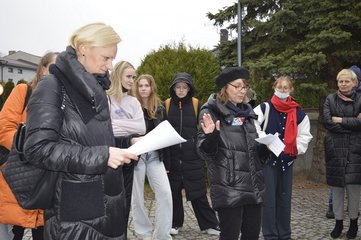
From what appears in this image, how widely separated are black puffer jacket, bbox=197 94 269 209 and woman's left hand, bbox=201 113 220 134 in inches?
3.3

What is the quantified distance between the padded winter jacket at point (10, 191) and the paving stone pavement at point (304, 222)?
2.37 m

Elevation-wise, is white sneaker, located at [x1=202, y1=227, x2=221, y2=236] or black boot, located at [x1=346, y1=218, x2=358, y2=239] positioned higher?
black boot, located at [x1=346, y1=218, x2=358, y2=239]

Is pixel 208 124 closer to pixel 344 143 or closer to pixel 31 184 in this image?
pixel 31 184

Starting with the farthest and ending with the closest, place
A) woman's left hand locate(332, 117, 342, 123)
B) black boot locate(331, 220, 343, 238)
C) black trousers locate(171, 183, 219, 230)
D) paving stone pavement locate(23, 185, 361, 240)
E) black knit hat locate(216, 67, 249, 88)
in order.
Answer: black trousers locate(171, 183, 219, 230)
paving stone pavement locate(23, 185, 361, 240)
black boot locate(331, 220, 343, 238)
woman's left hand locate(332, 117, 342, 123)
black knit hat locate(216, 67, 249, 88)

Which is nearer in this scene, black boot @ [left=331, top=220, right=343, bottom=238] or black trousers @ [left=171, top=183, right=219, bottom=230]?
black boot @ [left=331, top=220, right=343, bottom=238]

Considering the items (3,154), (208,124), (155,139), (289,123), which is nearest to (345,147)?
(289,123)

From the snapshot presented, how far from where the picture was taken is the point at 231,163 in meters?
3.68

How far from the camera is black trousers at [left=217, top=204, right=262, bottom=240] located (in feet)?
11.9

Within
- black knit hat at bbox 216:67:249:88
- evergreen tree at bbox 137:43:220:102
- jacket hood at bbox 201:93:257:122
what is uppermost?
evergreen tree at bbox 137:43:220:102

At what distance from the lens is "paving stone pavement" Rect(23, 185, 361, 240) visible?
566cm

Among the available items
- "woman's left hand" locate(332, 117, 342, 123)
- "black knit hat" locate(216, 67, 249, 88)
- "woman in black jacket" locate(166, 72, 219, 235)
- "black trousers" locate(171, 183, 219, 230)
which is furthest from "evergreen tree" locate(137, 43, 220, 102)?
"black knit hat" locate(216, 67, 249, 88)

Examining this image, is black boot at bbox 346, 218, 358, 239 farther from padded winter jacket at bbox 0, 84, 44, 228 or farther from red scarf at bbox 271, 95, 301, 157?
padded winter jacket at bbox 0, 84, 44, 228

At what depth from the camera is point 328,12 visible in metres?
8.71

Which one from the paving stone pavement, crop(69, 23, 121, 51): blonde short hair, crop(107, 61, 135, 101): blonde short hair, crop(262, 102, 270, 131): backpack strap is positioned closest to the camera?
crop(69, 23, 121, 51): blonde short hair
